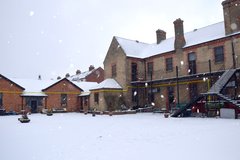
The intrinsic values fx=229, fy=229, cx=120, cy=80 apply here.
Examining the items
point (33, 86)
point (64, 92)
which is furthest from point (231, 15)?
point (33, 86)

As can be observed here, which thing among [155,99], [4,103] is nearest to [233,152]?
[155,99]

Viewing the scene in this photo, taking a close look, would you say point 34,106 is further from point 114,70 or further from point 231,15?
point 231,15

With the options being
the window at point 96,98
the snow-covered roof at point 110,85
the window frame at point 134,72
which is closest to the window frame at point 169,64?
the window frame at point 134,72

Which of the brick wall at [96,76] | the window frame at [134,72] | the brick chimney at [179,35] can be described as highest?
the brick chimney at [179,35]

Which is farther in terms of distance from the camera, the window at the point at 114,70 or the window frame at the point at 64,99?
the window frame at the point at 64,99

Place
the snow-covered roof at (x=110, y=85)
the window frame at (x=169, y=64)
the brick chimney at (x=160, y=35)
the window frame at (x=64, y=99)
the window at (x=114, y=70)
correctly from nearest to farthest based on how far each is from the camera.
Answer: the window frame at (x=169, y=64)
the snow-covered roof at (x=110, y=85)
the window at (x=114, y=70)
the brick chimney at (x=160, y=35)
the window frame at (x=64, y=99)

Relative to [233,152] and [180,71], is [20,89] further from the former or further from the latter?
[233,152]

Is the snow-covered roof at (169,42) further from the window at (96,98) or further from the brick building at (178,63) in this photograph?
the window at (96,98)

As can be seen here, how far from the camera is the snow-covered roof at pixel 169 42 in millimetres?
25973

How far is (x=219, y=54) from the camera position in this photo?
2439 cm

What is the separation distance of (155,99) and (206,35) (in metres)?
10.3

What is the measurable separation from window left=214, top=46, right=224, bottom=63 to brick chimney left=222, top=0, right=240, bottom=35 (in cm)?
177

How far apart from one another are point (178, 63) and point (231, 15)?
798 cm

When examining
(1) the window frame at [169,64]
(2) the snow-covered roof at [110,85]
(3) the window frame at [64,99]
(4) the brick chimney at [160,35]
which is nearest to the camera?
(1) the window frame at [169,64]
